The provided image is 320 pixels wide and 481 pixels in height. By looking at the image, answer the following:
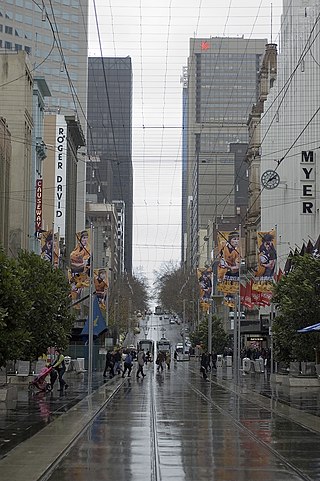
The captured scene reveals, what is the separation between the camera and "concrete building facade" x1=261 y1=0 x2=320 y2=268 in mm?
66875

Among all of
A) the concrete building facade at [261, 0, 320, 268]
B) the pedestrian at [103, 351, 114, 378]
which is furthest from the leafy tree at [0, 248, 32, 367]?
the concrete building facade at [261, 0, 320, 268]

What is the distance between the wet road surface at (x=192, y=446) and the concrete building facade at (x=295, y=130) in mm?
36750

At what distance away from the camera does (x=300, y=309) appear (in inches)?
1678

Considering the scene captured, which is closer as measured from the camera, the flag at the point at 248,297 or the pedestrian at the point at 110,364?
the pedestrian at the point at 110,364

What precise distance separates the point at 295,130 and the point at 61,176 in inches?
1314

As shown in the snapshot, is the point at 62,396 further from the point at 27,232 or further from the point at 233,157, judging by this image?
the point at 233,157

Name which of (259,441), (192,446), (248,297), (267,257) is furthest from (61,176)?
(192,446)

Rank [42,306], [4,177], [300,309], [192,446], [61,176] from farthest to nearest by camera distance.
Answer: [61,176], [4,177], [300,309], [42,306], [192,446]

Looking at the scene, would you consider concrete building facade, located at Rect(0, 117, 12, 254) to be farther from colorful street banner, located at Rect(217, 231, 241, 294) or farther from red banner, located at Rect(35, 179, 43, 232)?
colorful street banner, located at Rect(217, 231, 241, 294)

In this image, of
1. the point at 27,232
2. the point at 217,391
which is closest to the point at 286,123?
the point at 27,232

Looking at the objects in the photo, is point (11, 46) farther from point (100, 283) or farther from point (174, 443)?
point (174, 443)

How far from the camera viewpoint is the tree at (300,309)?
139ft

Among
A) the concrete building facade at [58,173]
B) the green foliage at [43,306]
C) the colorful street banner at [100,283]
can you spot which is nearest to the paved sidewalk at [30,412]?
the green foliage at [43,306]

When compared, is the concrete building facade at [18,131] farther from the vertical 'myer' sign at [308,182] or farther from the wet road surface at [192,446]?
the wet road surface at [192,446]
